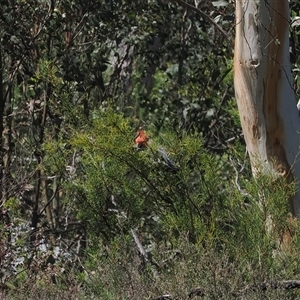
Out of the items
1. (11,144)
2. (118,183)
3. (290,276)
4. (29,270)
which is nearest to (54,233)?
(11,144)

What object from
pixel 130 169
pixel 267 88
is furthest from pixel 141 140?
pixel 267 88

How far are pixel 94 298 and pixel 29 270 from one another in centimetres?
104

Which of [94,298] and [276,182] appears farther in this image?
[276,182]

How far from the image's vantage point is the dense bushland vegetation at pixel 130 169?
4.71 meters

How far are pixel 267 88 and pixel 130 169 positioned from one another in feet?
3.26

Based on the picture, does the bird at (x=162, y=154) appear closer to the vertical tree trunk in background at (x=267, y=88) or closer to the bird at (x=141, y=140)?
the bird at (x=141, y=140)

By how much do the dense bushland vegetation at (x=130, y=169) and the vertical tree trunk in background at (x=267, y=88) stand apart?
281 mm

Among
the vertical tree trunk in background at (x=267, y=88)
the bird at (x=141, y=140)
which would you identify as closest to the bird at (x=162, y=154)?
the bird at (x=141, y=140)

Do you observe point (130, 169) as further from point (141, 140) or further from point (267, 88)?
point (267, 88)

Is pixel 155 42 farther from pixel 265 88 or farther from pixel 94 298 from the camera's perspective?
pixel 94 298

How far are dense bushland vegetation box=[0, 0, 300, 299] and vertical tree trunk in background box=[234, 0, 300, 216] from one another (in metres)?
0.28

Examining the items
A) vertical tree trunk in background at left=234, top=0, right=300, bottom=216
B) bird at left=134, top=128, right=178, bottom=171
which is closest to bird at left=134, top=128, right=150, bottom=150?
bird at left=134, top=128, right=178, bottom=171

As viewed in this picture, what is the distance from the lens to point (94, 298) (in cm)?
472

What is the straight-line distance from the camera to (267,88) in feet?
17.6
